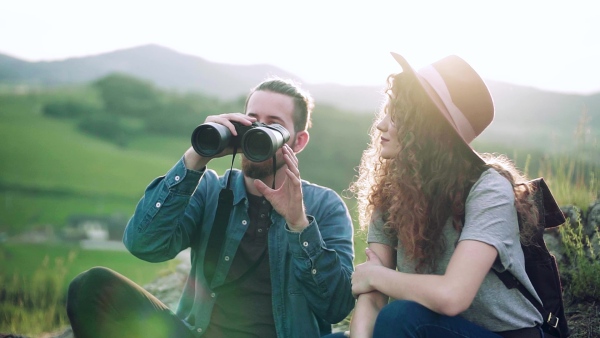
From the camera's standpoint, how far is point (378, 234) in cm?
233

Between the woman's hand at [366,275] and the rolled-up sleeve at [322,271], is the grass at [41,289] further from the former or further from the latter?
the woman's hand at [366,275]

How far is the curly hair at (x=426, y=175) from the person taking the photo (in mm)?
→ 2139

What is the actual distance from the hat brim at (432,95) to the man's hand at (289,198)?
598mm

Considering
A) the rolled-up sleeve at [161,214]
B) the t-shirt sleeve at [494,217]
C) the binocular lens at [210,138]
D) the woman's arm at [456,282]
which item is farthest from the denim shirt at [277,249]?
the t-shirt sleeve at [494,217]

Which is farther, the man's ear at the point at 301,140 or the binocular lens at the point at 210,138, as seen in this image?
the man's ear at the point at 301,140

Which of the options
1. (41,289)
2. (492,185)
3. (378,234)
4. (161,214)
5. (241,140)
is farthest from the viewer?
(41,289)

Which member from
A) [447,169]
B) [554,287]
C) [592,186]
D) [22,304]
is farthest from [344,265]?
[22,304]

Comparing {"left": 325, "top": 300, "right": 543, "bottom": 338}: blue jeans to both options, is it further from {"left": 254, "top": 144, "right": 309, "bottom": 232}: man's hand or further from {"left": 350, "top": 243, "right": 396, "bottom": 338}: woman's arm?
{"left": 254, "top": 144, "right": 309, "bottom": 232}: man's hand

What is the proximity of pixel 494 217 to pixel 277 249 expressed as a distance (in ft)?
3.42

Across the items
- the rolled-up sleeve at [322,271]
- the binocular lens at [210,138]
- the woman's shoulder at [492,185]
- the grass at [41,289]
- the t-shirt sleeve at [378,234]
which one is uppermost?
the woman's shoulder at [492,185]

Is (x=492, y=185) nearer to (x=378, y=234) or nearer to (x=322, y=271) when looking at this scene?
(x=378, y=234)

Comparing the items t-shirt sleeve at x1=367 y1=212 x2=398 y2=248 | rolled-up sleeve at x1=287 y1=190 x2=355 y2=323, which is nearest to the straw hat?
t-shirt sleeve at x1=367 y1=212 x2=398 y2=248

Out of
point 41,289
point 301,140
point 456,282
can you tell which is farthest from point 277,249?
point 41,289

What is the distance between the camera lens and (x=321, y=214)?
9.11 ft
